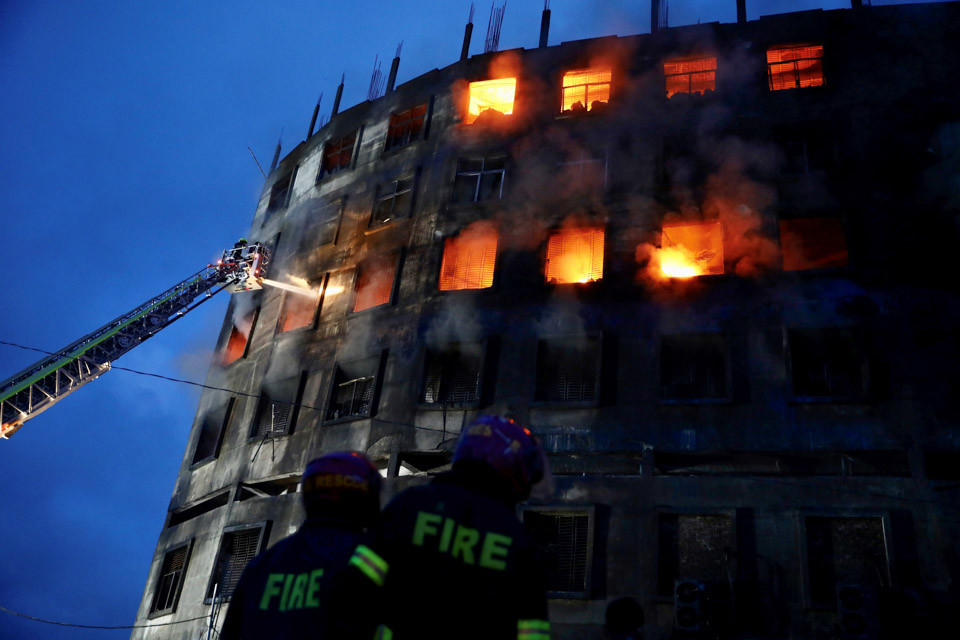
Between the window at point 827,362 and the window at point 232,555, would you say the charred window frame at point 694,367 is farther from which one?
the window at point 232,555

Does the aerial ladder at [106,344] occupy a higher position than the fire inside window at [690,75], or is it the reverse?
the fire inside window at [690,75]

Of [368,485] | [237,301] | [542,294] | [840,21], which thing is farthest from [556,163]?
[368,485]

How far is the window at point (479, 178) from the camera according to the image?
2403cm

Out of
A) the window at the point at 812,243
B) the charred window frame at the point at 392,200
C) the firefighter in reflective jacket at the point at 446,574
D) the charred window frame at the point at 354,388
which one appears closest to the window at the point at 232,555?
the charred window frame at the point at 354,388

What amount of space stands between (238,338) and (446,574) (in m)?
26.4

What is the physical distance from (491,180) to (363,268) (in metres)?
4.78

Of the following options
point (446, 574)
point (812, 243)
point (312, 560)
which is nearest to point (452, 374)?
point (812, 243)

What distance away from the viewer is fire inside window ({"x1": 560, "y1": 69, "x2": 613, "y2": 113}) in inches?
966

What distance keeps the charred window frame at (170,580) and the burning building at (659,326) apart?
0.34 ft

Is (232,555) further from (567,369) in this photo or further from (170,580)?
(567,369)

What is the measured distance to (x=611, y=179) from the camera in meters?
22.6

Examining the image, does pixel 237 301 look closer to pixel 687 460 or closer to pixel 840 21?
pixel 687 460

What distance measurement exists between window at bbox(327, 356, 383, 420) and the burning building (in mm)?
92

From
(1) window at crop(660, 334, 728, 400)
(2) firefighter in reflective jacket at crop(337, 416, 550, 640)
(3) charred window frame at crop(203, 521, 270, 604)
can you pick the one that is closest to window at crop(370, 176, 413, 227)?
(1) window at crop(660, 334, 728, 400)
